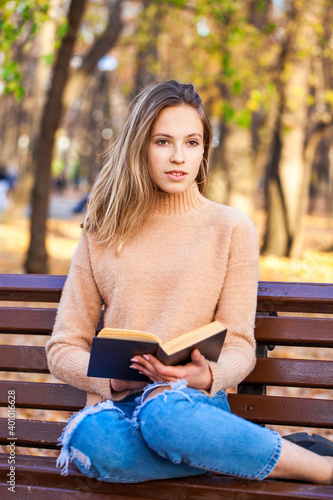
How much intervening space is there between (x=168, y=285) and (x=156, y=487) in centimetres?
77

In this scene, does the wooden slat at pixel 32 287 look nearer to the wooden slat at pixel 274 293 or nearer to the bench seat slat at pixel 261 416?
the wooden slat at pixel 274 293

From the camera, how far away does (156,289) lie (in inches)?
105

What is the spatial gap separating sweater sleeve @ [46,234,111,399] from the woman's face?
451 mm

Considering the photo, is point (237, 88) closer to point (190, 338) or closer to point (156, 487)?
point (190, 338)

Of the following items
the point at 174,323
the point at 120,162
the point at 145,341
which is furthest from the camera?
the point at 120,162

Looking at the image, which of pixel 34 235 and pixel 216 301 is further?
pixel 34 235

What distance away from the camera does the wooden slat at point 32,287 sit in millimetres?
2990

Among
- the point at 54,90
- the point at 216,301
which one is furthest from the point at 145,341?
the point at 54,90

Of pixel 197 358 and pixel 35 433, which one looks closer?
pixel 197 358

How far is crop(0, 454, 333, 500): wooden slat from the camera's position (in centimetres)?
226

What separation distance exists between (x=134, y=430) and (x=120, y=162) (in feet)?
3.60

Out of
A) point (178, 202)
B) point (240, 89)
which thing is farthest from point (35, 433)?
point (240, 89)

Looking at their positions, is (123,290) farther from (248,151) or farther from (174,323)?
(248,151)

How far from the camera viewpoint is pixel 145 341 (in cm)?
219
